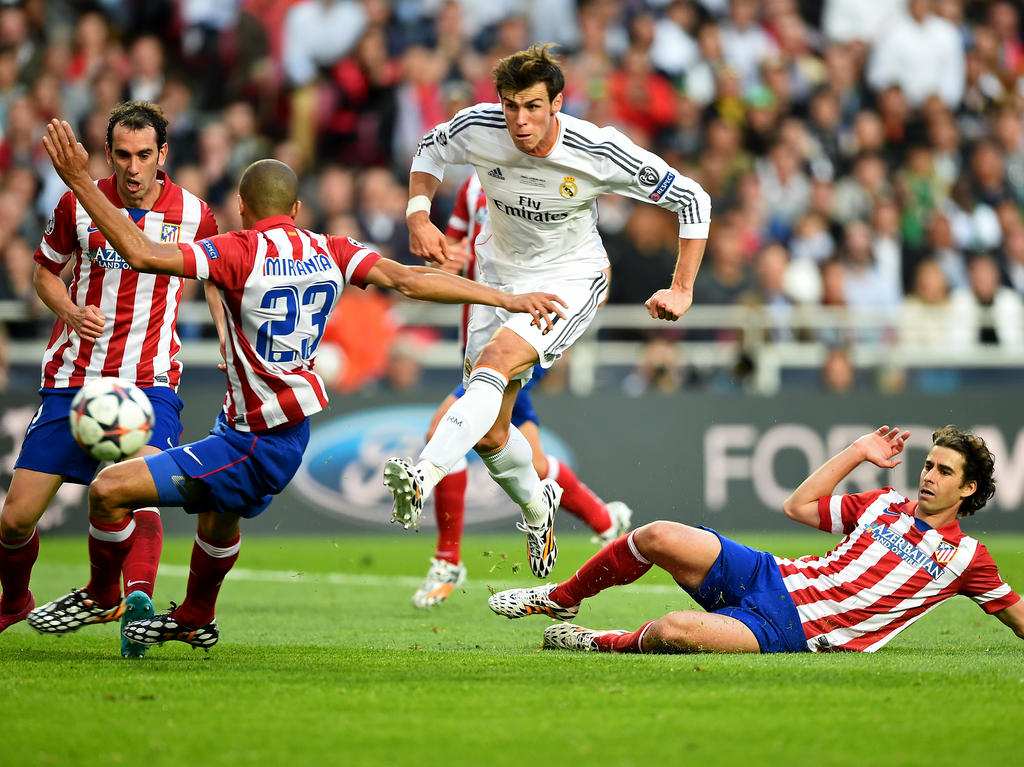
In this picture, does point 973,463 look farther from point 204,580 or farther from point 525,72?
point 204,580

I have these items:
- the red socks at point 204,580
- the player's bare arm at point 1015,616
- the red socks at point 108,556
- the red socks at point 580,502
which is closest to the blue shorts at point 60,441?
the red socks at point 108,556

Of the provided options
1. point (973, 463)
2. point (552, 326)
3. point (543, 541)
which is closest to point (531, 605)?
point (543, 541)

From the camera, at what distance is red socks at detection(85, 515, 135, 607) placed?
6445 millimetres

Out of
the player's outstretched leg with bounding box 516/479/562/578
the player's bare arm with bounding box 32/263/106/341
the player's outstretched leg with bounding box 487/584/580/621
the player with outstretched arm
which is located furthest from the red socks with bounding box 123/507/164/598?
the player's outstretched leg with bounding box 516/479/562/578

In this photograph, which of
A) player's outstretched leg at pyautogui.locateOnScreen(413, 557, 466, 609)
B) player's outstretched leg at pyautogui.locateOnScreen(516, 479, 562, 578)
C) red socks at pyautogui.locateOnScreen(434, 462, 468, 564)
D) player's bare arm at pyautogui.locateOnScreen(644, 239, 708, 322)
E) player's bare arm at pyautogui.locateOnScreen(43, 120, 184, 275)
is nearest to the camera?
player's bare arm at pyautogui.locateOnScreen(43, 120, 184, 275)

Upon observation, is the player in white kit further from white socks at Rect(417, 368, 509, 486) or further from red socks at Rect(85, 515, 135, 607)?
red socks at Rect(85, 515, 135, 607)

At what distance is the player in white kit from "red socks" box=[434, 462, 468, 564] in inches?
52.3

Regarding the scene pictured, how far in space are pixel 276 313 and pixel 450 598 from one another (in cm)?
397

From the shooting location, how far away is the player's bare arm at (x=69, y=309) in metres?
6.64

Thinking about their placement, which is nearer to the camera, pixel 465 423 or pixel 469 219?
pixel 465 423

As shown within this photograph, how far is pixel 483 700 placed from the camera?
16.5 feet

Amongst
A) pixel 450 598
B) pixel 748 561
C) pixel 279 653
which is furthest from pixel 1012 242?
pixel 279 653

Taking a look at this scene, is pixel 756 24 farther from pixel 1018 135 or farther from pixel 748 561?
pixel 748 561

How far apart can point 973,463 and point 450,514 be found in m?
3.67
